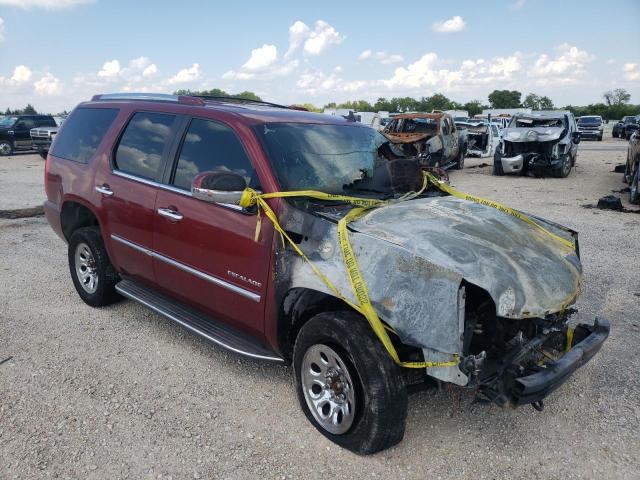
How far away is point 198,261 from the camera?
3.58 meters

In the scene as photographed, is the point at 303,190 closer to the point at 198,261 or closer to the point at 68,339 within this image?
the point at 198,261

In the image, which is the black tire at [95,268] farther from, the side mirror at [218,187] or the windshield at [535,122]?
the windshield at [535,122]

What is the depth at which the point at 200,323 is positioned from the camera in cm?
368

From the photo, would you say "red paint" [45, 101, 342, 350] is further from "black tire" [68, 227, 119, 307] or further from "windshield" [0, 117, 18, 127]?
"windshield" [0, 117, 18, 127]

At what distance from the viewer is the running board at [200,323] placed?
3.32 m

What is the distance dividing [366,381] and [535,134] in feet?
46.2

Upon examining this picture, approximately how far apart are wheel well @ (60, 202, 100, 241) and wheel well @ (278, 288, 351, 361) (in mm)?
2590

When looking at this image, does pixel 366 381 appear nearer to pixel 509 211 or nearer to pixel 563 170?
pixel 509 211

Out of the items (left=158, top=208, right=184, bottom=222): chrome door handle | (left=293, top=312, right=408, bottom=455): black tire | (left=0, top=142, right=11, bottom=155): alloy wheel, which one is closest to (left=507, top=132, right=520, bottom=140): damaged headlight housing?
(left=158, top=208, right=184, bottom=222): chrome door handle

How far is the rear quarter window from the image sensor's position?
184 inches

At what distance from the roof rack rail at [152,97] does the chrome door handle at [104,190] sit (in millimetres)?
825

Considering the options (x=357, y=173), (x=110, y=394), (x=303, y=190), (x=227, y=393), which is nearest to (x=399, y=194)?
(x=357, y=173)

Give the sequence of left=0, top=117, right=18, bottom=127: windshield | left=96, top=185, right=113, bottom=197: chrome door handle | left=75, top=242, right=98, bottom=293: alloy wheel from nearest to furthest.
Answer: left=96, top=185, right=113, bottom=197: chrome door handle
left=75, top=242, right=98, bottom=293: alloy wheel
left=0, top=117, right=18, bottom=127: windshield

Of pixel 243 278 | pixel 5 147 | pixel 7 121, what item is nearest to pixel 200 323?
pixel 243 278
